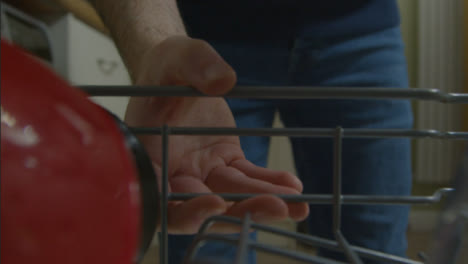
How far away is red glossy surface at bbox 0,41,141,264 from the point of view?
0.42ft

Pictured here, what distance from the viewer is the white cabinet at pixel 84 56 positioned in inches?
44.1

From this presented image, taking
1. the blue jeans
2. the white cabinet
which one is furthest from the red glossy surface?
the white cabinet

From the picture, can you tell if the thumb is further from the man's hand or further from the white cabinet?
the white cabinet

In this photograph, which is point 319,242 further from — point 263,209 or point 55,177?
point 55,177

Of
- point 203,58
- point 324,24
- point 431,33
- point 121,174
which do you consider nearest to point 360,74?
point 324,24

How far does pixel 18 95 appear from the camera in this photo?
137 millimetres

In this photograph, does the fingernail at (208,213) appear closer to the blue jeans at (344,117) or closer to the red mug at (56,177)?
the red mug at (56,177)

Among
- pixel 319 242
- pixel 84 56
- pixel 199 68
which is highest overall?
pixel 84 56

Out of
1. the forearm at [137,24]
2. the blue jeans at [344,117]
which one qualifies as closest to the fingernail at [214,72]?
the forearm at [137,24]

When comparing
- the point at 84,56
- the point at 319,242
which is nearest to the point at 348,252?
the point at 319,242

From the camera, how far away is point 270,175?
318 mm

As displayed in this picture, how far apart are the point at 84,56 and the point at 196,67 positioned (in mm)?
1040

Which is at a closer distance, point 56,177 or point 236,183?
point 56,177

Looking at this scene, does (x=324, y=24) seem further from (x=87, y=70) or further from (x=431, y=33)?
(x=431, y=33)
